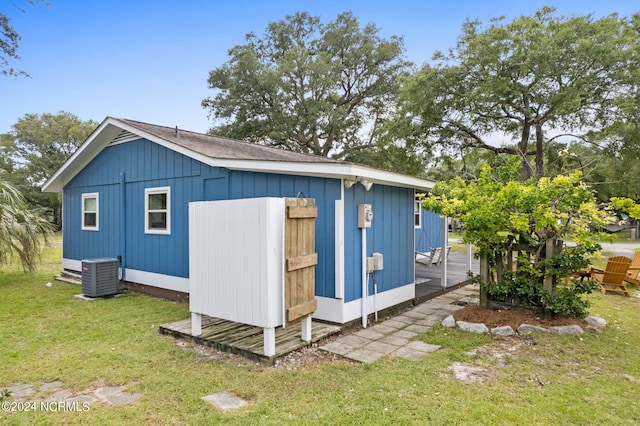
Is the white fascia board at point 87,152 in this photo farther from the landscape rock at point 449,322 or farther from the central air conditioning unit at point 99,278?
the landscape rock at point 449,322

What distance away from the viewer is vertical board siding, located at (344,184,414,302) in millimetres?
5108

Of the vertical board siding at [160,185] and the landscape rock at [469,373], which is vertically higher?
the vertical board siding at [160,185]

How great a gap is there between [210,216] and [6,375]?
8.27ft

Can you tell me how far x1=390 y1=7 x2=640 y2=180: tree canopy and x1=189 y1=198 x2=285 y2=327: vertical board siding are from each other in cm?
979

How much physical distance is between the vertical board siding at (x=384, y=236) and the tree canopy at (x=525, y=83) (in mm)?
6739

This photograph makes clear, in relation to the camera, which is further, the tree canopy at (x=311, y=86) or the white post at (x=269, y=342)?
the tree canopy at (x=311, y=86)

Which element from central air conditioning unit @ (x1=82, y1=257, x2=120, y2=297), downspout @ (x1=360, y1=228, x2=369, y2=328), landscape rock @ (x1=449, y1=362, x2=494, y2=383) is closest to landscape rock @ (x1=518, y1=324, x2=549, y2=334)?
landscape rock @ (x1=449, y1=362, x2=494, y2=383)

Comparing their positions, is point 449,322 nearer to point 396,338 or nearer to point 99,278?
point 396,338

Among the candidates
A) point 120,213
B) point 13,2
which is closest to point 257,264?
point 13,2

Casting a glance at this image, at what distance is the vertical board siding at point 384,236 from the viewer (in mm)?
5108

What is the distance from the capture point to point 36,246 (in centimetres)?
905

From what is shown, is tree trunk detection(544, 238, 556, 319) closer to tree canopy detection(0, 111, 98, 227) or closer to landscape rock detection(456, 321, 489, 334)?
landscape rock detection(456, 321, 489, 334)

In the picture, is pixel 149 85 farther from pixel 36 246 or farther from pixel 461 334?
pixel 461 334

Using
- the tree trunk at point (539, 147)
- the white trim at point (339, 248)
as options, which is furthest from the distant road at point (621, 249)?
the white trim at point (339, 248)
